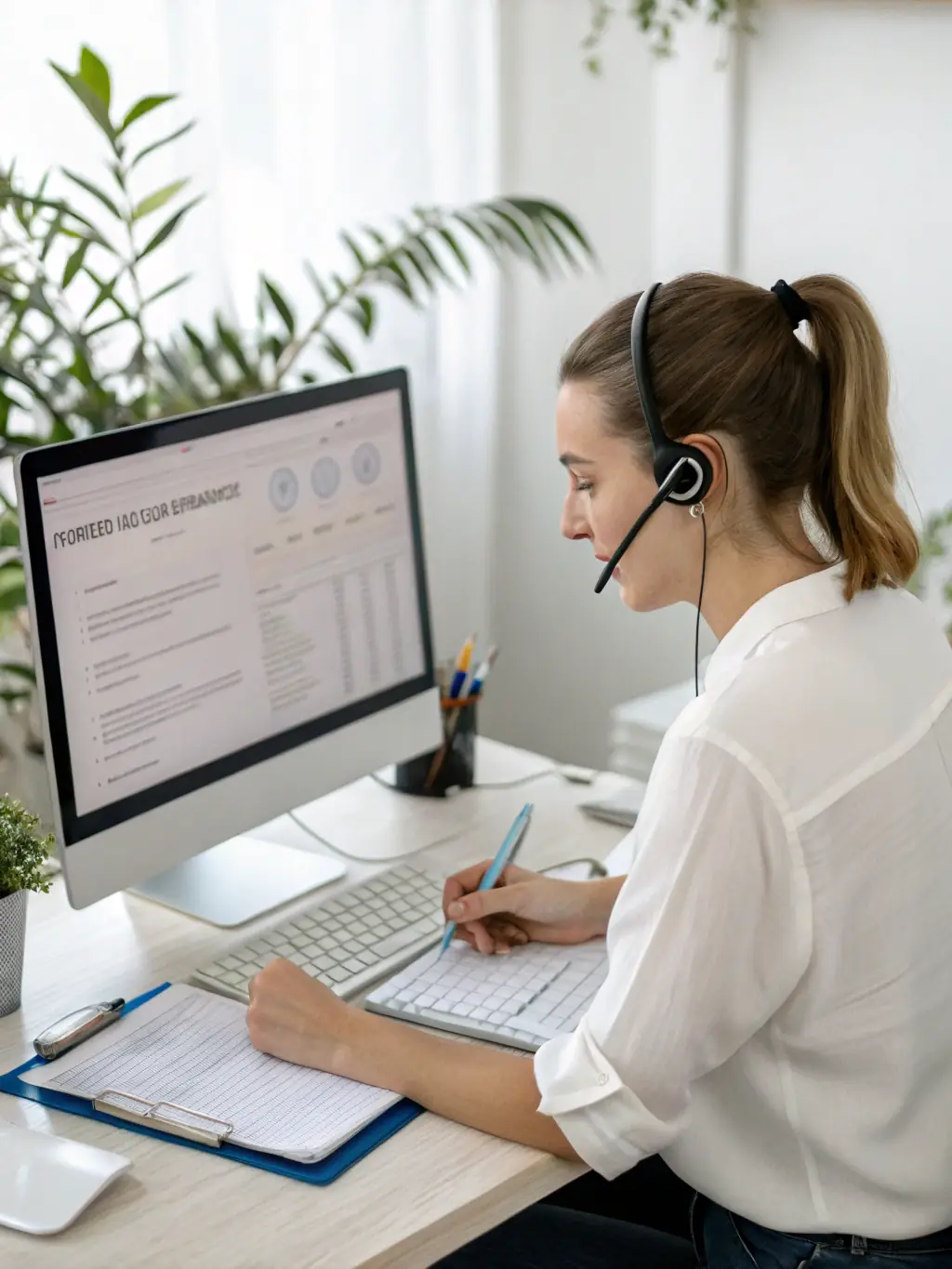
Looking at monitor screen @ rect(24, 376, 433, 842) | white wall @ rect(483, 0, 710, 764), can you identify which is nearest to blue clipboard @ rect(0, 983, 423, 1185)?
monitor screen @ rect(24, 376, 433, 842)

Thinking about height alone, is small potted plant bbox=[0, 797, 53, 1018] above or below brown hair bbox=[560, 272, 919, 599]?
below

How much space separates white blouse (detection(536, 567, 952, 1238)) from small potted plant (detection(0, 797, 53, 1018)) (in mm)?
444

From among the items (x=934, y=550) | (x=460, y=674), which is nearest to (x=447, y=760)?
(x=460, y=674)

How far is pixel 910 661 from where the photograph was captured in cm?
107

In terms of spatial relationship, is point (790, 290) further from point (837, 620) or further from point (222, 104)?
point (222, 104)

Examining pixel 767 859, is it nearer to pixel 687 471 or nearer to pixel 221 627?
→ pixel 687 471

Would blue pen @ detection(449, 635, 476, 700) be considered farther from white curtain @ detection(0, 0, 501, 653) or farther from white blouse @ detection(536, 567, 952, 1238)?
white curtain @ detection(0, 0, 501, 653)

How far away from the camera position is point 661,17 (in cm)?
246

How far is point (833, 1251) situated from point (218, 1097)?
1.46 ft

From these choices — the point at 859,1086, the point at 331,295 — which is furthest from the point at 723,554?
the point at 331,295

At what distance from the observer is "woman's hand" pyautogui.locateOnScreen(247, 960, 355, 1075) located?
1099 mm

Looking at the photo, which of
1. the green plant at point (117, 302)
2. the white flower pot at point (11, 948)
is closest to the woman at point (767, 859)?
the white flower pot at point (11, 948)

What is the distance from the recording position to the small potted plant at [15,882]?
117 centimetres

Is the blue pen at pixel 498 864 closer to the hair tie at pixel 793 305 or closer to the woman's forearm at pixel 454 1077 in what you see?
the woman's forearm at pixel 454 1077
